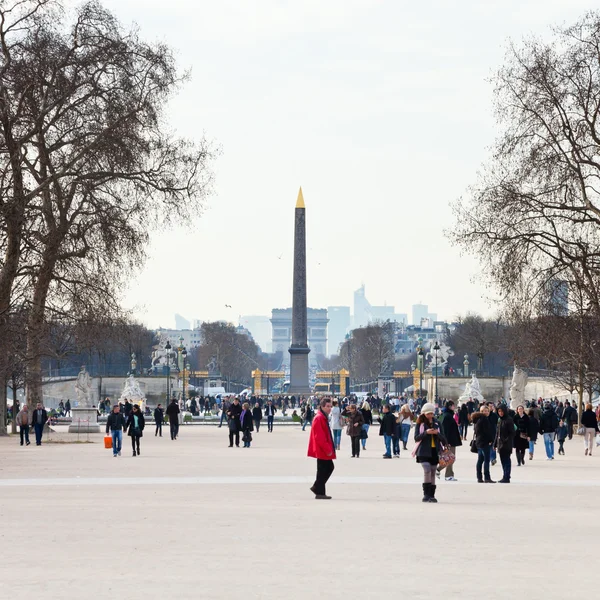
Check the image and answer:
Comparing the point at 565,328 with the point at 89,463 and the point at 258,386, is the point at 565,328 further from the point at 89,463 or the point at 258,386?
the point at 258,386

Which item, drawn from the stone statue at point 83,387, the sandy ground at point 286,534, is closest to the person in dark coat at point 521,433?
the sandy ground at point 286,534

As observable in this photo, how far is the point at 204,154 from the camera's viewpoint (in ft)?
137

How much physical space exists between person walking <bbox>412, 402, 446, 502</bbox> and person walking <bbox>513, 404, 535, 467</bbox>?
777 centimetres

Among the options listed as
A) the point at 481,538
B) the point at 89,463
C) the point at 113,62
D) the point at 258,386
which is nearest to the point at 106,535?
the point at 481,538

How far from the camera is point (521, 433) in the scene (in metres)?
28.4

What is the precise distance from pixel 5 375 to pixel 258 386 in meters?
100

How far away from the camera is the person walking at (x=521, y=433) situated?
28.3 metres

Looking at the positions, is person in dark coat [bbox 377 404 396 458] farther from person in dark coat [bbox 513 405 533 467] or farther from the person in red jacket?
the person in red jacket

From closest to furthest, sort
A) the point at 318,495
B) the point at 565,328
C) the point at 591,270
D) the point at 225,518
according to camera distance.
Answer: the point at 225,518
the point at 318,495
the point at 591,270
the point at 565,328

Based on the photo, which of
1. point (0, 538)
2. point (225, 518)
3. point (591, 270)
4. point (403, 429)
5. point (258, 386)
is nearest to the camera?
→ point (0, 538)

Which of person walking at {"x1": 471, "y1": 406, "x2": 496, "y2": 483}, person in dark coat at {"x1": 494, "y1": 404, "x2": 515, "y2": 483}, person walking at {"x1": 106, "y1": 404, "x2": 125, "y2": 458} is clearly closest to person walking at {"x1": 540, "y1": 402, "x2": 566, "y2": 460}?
person in dark coat at {"x1": 494, "y1": 404, "x2": 515, "y2": 483}

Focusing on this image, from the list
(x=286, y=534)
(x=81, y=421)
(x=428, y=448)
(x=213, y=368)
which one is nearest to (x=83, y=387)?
(x=81, y=421)

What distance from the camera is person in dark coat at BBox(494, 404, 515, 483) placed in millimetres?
24422

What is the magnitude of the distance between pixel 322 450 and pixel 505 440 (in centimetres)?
517
